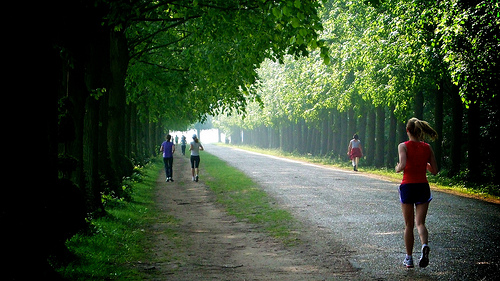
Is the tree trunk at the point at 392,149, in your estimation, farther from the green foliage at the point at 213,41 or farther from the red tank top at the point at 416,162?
the red tank top at the point at 416,162

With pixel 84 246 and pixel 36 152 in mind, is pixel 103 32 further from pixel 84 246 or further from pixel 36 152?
pixel 36 152

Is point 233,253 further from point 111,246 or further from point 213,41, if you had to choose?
point 213,41

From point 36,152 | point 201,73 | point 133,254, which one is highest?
point 201,73

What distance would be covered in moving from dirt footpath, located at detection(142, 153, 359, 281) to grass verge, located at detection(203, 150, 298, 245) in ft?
0.89

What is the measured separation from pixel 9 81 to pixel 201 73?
12.1 meters

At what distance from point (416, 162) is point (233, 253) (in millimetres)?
3082

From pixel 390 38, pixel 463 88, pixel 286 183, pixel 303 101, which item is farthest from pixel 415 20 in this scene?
pixel 303 101

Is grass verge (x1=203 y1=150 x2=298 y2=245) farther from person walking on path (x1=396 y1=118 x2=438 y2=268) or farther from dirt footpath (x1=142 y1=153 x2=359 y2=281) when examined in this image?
person walking on path (x1=396 y1=118 x2=438 y2=268)

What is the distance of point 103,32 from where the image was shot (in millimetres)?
11977

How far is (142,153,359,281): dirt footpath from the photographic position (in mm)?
6750

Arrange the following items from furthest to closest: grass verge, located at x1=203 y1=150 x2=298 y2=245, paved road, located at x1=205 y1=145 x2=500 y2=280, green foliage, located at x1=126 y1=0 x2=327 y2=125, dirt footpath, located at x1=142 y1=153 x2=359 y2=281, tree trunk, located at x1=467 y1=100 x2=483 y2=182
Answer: tree trunk, located at x1=467 y1=100 x2=483 y2=182, grass verge, located at x1=203 y1=150 x2=298 y2=245, green foliage, located at x1=126 y1=0 x2=327 y2=125, dirt footpath, located at x1=142 y1=153 x2=359 y2=281, paved road, located at x1=205 y1=145 x2=500 y2=280

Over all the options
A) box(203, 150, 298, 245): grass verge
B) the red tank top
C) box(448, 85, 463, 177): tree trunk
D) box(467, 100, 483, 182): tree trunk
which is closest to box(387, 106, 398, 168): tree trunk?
box(448, 85, 463, 177): tree trunk

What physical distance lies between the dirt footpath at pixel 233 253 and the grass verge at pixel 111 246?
0.28m

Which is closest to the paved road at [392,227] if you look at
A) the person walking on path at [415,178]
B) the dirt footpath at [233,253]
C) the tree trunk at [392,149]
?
the dirt footpath at [233,253]
